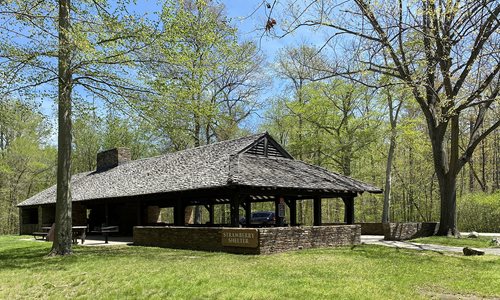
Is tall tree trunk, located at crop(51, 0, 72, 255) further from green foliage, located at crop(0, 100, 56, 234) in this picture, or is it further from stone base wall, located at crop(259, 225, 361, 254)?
green foliage, located at crop(0, 100, 56, 234)

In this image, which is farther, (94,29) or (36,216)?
(36,216)

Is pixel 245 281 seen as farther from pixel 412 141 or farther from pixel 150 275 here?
pixel 412 141

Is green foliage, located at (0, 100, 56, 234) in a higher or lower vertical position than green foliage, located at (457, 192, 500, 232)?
higher

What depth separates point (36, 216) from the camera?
32.2m

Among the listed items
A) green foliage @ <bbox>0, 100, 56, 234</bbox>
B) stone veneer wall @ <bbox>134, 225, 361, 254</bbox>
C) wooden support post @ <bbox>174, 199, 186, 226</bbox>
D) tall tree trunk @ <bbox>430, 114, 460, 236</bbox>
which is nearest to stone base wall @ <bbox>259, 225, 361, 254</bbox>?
stone veneer wall @ <bbox>134, 225, 361, 254</bbox>

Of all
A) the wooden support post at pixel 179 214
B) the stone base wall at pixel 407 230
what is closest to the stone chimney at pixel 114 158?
the wooden support post at pixel 179 214

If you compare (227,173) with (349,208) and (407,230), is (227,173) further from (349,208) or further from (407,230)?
(407,230)

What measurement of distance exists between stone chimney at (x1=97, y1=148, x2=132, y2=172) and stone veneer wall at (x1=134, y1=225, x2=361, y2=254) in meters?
12.5

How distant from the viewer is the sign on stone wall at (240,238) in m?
13.4

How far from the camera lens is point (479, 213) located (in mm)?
28422

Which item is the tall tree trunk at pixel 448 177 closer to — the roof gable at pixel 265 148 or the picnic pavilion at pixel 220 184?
the picnic pavilion at pixel 220 184

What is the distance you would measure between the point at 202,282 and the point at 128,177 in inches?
650

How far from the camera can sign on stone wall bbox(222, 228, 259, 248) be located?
13.4m

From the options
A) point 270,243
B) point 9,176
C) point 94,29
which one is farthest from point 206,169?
point 9,176
